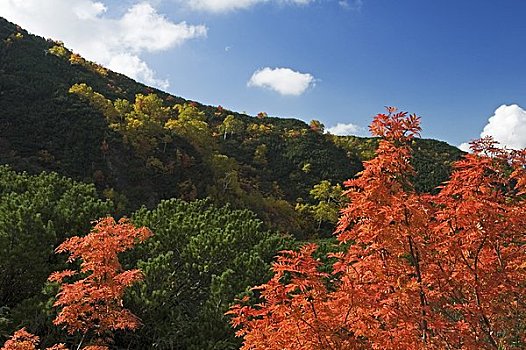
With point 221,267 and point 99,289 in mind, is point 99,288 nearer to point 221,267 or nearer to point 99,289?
point 99,289

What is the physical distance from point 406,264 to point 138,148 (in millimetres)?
25405

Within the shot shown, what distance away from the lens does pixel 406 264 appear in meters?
3.85

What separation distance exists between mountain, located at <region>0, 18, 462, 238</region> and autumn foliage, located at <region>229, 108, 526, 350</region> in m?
14.3

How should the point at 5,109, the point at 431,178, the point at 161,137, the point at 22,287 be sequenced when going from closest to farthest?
1. the point at 22,287
2. the point at 5,109
3. the point at 161,137
4. the point at 431,178

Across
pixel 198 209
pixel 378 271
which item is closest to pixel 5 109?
pixel 198 209

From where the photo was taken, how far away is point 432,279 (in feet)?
12.6

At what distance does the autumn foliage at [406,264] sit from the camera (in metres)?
3.34

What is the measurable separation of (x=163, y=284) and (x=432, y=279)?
461 centimetres

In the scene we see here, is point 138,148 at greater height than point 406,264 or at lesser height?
lesser

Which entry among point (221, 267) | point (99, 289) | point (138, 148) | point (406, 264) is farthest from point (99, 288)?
point (138, 148)

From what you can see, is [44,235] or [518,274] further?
[44,235]

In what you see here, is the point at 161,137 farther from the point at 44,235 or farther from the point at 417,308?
the point at 417,308

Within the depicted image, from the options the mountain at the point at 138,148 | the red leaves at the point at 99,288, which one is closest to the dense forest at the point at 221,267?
the red leaves at the point at 99,288

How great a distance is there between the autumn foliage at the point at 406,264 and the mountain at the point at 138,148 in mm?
14334
